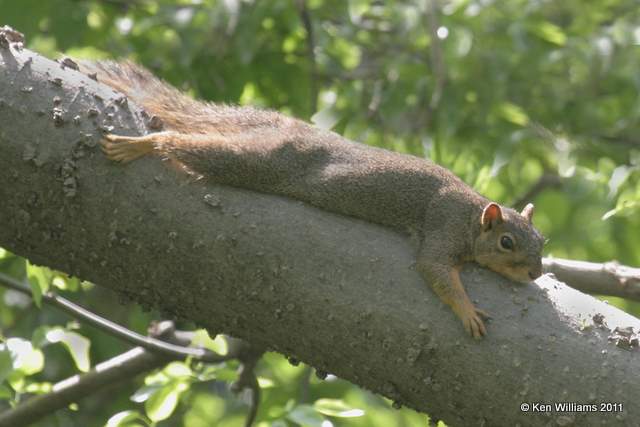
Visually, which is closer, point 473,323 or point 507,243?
point 473,323

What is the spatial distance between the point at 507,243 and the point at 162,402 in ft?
4.34

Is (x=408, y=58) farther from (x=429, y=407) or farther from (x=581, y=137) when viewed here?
(x=429, y=407)

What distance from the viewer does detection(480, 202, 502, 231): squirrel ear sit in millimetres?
3428

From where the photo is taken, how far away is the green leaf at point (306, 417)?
3098mm

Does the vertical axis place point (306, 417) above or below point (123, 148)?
below

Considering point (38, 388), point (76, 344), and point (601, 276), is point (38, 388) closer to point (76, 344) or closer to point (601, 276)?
point (76, 344)

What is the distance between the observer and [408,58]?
495 cm

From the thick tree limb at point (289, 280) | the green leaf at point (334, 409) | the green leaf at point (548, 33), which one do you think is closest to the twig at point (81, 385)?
the green leaf at point (334, 409)

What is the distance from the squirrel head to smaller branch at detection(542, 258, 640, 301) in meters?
0.10

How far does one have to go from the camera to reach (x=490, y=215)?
3.46 meters

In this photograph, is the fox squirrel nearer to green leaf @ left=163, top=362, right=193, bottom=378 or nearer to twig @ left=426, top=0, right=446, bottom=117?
green leaf @ left=163, top=362, right=193, bottom=378

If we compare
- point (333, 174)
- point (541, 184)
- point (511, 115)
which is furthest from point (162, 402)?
point (541, 184)

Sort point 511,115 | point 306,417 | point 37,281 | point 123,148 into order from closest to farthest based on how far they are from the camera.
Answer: point 123,148 < point 306,417 < point 37,281 < point 511,115

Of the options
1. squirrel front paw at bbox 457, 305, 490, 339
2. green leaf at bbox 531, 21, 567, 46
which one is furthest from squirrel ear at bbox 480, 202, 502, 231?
green leaf at bbox 531, 21, 567, 46
